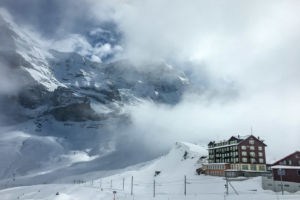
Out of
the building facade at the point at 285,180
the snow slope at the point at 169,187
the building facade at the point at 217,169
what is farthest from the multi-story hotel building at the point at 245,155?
the building facade at the point at 285,180

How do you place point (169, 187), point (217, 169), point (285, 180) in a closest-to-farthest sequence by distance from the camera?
point (285, 180)
point (169, 187)
point (217, 169)

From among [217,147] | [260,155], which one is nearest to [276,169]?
[260,155]

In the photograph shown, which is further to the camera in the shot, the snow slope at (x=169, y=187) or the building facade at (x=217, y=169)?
→ the building facade at (x=217, y=169)

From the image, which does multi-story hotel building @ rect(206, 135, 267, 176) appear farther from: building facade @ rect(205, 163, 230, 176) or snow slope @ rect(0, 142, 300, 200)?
snow slope @ rect(0, 142, 300, 200)

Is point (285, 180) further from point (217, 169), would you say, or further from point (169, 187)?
point (169, 187)

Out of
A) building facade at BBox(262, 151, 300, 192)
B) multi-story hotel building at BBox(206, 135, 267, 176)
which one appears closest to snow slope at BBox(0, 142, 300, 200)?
building facade at BBox(262, 151, 300, 192)

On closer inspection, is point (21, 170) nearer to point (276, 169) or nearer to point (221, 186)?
point (221, 186)

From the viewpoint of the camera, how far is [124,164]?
19012 centimetres

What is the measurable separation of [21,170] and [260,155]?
16765 centimetres

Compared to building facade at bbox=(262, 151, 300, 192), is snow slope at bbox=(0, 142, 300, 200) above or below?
below

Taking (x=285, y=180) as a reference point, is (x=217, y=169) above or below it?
above

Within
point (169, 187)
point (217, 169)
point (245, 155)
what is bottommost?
point (169, 187)

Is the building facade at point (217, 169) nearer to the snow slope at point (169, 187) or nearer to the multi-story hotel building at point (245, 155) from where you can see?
the multi-story hotel building at point (245, 155)

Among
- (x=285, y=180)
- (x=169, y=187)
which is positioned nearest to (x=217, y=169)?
(x=169, y=187)
